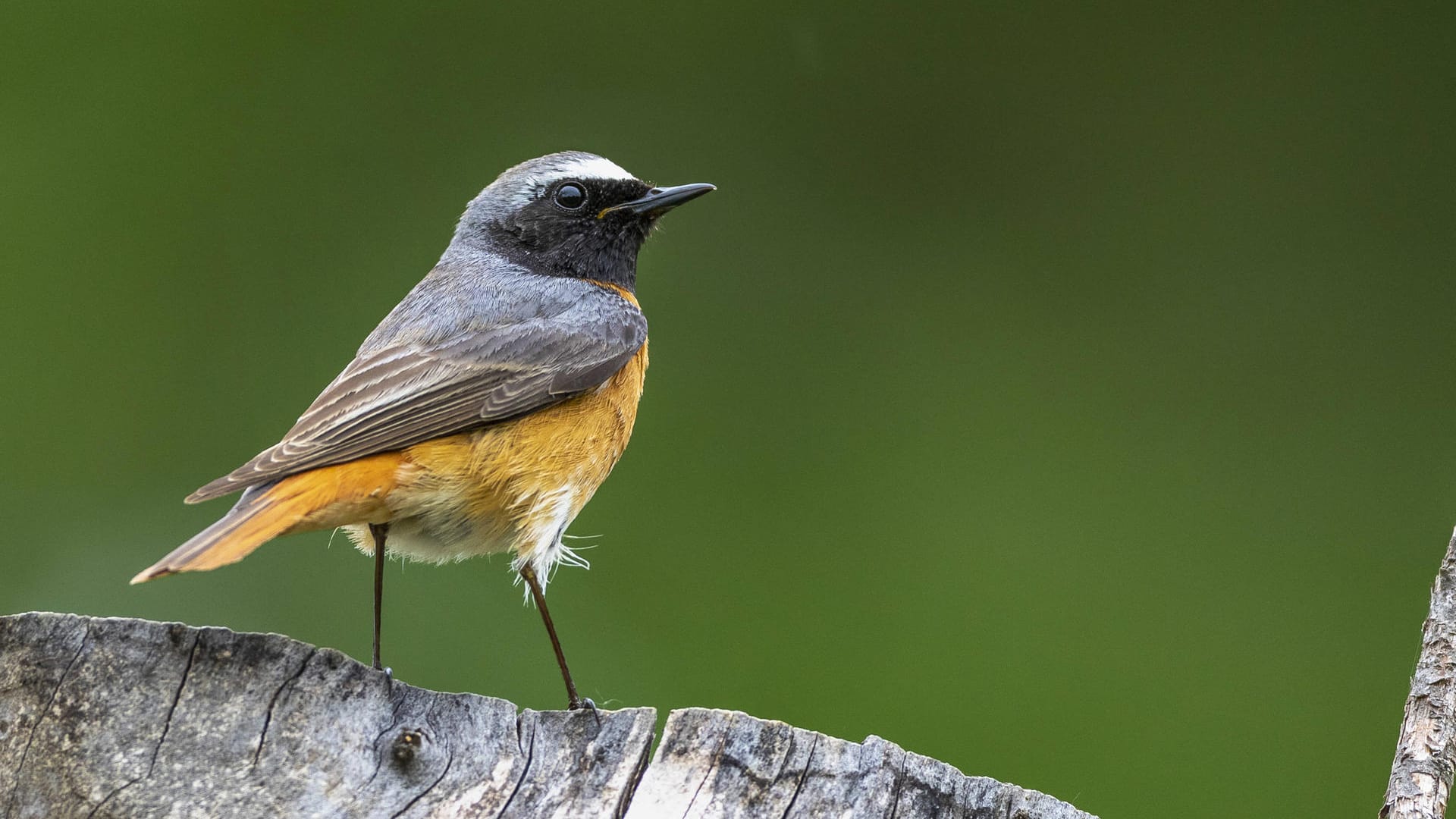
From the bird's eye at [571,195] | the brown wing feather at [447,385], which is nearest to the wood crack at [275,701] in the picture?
the brown wing feather at [447,385]

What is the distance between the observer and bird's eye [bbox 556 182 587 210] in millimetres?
4230

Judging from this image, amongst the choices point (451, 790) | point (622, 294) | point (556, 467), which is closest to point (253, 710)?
point (451, 790)

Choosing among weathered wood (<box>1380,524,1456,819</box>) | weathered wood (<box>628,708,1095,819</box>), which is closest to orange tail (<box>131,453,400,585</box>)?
weathered wood (<box>628,708,1095,819</box>)

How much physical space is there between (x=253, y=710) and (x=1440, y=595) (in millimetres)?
1961

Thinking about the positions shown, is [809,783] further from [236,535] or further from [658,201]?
[658,201]

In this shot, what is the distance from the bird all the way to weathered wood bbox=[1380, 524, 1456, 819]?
1.80 m

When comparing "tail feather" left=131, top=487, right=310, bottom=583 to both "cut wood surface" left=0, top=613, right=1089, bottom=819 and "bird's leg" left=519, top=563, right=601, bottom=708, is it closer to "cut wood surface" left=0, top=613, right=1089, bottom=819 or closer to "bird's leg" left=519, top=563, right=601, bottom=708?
"cut wood surface" left=0, top=613, right=1089, bottom=819

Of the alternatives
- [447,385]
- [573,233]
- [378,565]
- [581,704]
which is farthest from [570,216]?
[581,704]

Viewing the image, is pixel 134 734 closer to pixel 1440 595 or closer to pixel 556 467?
pixel 556 467

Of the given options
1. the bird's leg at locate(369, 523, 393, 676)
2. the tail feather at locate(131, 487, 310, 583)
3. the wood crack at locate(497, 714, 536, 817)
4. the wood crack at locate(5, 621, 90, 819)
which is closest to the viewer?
the wood crack at locate(5, 621, 90, 819)

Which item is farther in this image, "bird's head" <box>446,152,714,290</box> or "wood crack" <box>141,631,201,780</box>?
"bird's head" <box>446,152,714,290</box>

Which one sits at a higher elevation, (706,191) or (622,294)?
(706,191)

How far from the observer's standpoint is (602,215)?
4.26 metres

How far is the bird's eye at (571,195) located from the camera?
4.23m
